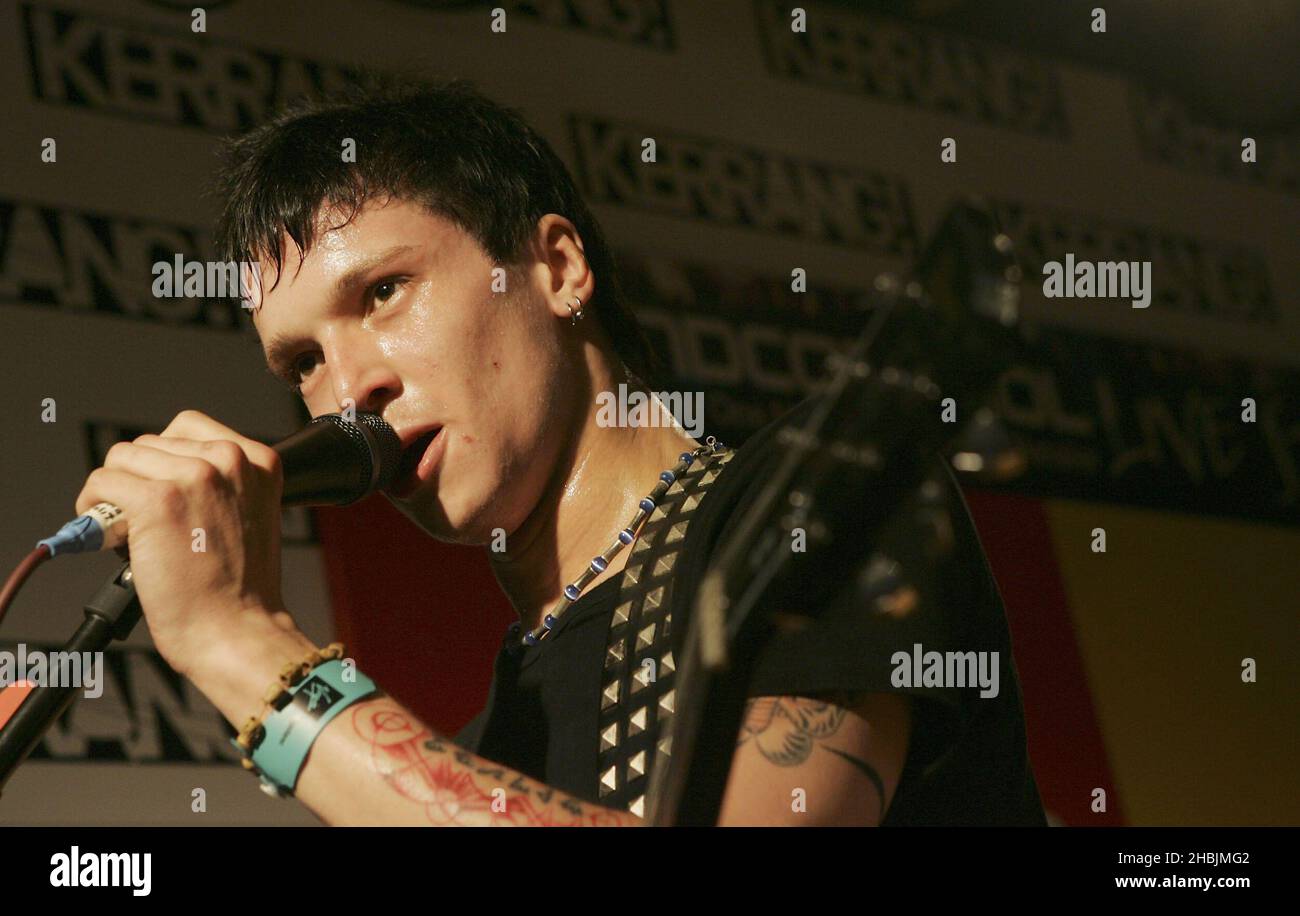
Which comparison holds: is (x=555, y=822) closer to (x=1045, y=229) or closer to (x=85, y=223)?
(x=85, y=223)

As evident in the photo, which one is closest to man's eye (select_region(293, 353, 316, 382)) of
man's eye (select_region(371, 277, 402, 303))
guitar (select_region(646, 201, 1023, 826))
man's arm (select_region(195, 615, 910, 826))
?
man's eye (select_region(371, 277, 402, 303))

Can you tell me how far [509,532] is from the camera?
148 cm

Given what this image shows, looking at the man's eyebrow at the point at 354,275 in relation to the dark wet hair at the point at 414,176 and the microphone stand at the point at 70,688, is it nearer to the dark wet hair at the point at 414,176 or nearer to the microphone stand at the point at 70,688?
the dark wet hair at the point at 414,176

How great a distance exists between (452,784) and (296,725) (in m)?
0.13

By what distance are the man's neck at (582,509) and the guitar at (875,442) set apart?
638mm

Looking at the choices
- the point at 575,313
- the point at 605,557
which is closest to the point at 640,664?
the point at 605,557

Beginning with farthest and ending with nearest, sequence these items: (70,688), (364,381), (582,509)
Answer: (582,509) → (364,381) → (70,688)

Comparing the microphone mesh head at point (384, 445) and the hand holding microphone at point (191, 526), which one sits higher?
the microphone mesh head at point (384, 445)

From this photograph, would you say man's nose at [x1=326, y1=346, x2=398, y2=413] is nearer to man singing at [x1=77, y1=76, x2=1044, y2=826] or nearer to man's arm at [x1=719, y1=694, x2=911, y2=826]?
man singing at [x1=77, y1=76, x2=1044, y2=826]

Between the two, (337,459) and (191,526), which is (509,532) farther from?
(191,526)

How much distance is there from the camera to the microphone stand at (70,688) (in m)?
1.03

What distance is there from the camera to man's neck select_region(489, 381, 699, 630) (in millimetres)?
1469

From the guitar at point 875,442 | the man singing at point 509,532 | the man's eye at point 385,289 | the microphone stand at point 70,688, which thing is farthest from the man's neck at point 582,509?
the guitar at point 875,442
